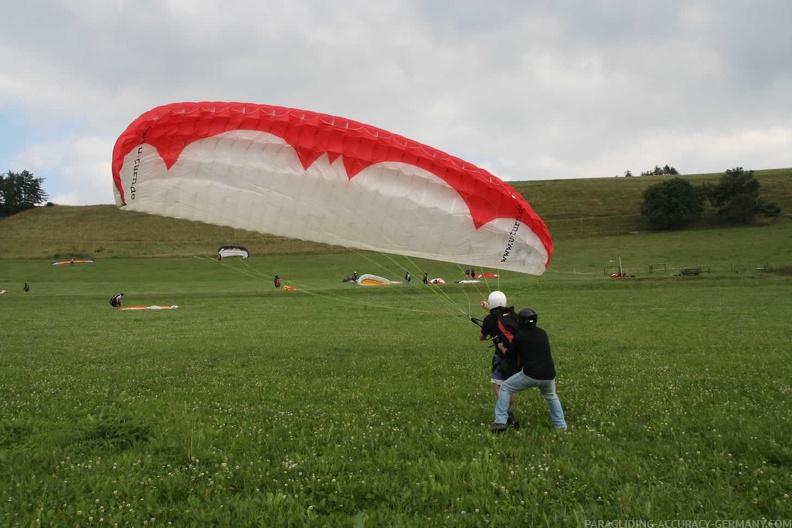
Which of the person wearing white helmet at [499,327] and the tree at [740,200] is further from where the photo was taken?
the tree at [740,200]

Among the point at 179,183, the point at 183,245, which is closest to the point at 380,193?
the point at 179,183

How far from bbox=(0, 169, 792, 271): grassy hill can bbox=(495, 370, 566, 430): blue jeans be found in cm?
4968

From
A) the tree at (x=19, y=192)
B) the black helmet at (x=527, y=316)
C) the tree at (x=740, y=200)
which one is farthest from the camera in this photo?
the tree at (x=19, y=192)

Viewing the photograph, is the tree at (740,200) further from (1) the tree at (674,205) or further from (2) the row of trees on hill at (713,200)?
(1) the tree at (674,205)

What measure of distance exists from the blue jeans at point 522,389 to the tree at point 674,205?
251ft

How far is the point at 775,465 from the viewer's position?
543 cm

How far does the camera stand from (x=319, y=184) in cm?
1065

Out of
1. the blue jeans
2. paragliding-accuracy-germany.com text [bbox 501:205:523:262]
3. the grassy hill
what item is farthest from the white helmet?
the grassy hill

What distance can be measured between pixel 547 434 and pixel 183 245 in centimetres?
7508

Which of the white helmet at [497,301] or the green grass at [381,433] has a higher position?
the white helmet at [497,301]

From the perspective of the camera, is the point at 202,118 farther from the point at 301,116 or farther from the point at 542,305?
the point at 542,305

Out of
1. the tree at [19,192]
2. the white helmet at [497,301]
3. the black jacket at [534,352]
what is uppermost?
the tree at [19,192]

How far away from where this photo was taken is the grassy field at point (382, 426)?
4.69 meters

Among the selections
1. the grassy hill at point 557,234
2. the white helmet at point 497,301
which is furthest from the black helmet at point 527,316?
the grassy hill at point 557,234
